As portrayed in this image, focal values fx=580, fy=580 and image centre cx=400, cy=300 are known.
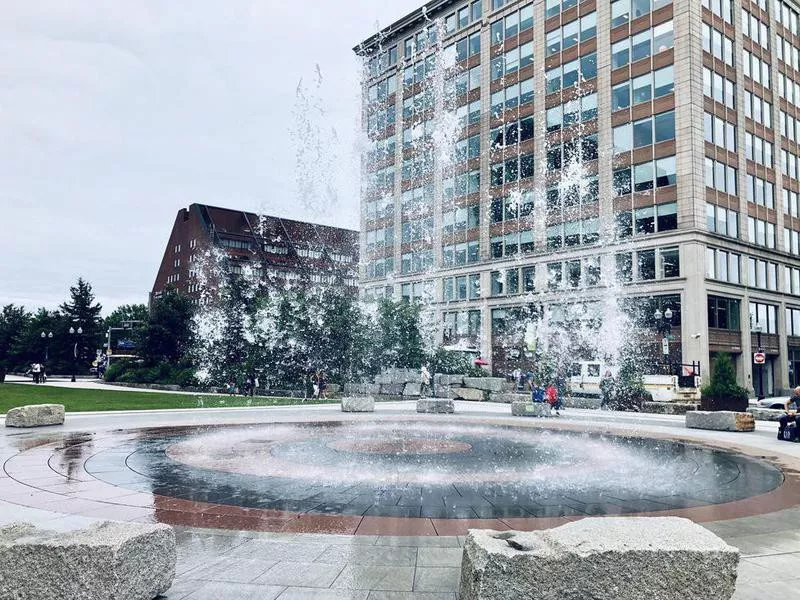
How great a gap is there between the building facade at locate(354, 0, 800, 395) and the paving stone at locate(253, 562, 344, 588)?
42419 mm

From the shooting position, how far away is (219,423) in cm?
1833

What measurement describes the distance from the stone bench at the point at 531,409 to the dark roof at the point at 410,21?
53.7m

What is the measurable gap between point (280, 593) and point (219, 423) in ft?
48.0

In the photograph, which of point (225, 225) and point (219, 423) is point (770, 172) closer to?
point (219, 423)

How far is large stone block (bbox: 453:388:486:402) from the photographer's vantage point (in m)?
34.5

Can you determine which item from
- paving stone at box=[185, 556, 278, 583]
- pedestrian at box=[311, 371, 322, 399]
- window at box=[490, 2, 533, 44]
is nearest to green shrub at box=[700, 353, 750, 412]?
pedestrian at box=[311, 371, 322, 399]

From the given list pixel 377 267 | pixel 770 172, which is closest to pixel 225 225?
pixel 377 267

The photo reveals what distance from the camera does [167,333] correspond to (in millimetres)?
47844

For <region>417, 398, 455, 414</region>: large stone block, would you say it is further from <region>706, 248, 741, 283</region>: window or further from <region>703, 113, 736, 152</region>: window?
<region>703, 113, 736, 152</region>: window

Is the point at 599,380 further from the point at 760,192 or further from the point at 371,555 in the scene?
the point at 371,555

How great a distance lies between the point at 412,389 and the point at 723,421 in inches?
744

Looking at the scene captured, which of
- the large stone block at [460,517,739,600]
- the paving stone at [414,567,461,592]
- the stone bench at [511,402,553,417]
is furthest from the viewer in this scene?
the stone bench at [511,402,553,417]

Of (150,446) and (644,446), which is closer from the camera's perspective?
(150,446)

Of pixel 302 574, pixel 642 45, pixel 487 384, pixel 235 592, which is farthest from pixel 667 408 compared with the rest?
pixel 642 45
